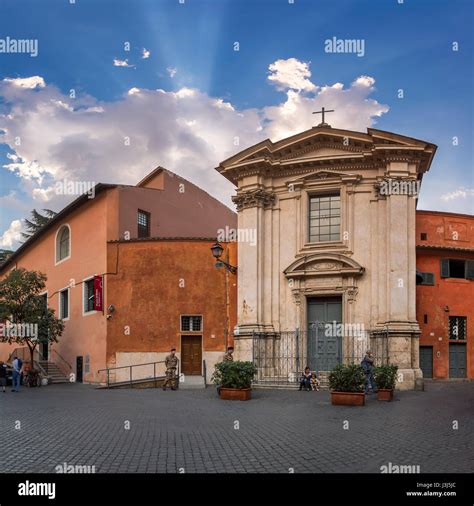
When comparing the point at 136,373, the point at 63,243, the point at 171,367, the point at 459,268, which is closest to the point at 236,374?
the point at 171,367

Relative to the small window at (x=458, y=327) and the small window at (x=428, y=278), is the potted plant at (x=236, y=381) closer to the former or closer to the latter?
the small window at (x=428, y=278)

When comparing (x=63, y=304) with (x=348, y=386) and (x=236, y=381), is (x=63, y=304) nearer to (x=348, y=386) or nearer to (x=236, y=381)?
(x=236, y=381)

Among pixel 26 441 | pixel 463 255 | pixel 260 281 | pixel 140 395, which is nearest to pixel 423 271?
pixel 463 255

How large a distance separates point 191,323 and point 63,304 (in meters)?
10.4

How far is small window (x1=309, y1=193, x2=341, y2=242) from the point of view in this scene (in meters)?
23.9

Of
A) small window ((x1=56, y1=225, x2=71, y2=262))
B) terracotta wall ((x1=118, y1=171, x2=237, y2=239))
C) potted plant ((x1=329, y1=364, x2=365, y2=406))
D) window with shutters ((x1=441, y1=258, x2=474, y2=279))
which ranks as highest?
terracotta wall ((x1=118, y1=171, x2=237, y2=239))

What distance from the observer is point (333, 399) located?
15.7 metres

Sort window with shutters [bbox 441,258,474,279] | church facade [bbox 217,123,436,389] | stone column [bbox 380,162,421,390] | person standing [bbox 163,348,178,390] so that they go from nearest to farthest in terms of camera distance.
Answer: stone column [bbox 380,162,421,390], person standing [bbox 163,348,178,390], church facade [bbox 217,123,436,389], window with shutters [bbox 441,258,474,279]

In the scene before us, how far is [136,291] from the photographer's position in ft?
87.0

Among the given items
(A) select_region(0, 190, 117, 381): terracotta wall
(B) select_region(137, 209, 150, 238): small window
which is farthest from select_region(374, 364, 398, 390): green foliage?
(B) select_region(137, 209, 150, 238): small window

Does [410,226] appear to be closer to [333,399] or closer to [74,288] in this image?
[333,399]

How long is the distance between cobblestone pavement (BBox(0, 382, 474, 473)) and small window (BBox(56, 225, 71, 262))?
16735mm

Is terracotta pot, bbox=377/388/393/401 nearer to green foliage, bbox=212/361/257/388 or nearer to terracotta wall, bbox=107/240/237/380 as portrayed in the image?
green foliage, bbox=212/361/257/388
